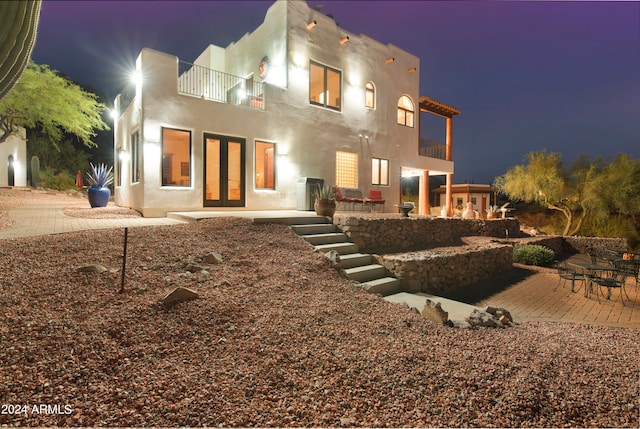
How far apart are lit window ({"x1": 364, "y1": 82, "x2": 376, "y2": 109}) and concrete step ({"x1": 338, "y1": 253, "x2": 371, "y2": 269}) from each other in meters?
9.57

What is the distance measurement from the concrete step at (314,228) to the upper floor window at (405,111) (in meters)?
10.4

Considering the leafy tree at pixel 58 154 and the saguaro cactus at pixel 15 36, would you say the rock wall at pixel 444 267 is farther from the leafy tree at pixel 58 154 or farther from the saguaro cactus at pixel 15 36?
the leafy tree at pixel 58 154

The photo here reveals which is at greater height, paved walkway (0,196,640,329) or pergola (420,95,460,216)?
pergola (420,95,460,216)

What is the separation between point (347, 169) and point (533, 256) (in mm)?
7847

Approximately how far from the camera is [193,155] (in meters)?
9.69

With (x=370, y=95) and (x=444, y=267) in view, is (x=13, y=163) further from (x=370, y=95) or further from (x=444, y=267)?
(x=444, y=267)

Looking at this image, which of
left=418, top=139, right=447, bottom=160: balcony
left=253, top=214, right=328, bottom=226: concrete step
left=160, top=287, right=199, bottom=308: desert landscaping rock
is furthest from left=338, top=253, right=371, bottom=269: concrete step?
left=418, top=139, right=447, bottom=160: balcony

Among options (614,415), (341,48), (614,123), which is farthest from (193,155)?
(614,123)

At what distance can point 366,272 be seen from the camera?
641 centimetres

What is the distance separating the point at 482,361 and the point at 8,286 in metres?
5.07

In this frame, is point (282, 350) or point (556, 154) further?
point (556, 154)

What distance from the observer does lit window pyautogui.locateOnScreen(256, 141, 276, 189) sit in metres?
11.4

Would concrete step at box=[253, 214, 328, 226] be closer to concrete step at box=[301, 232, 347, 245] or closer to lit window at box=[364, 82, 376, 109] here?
concrete step at box=[301, 232, 347, 245]

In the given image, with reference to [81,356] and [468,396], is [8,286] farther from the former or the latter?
[468,396]
